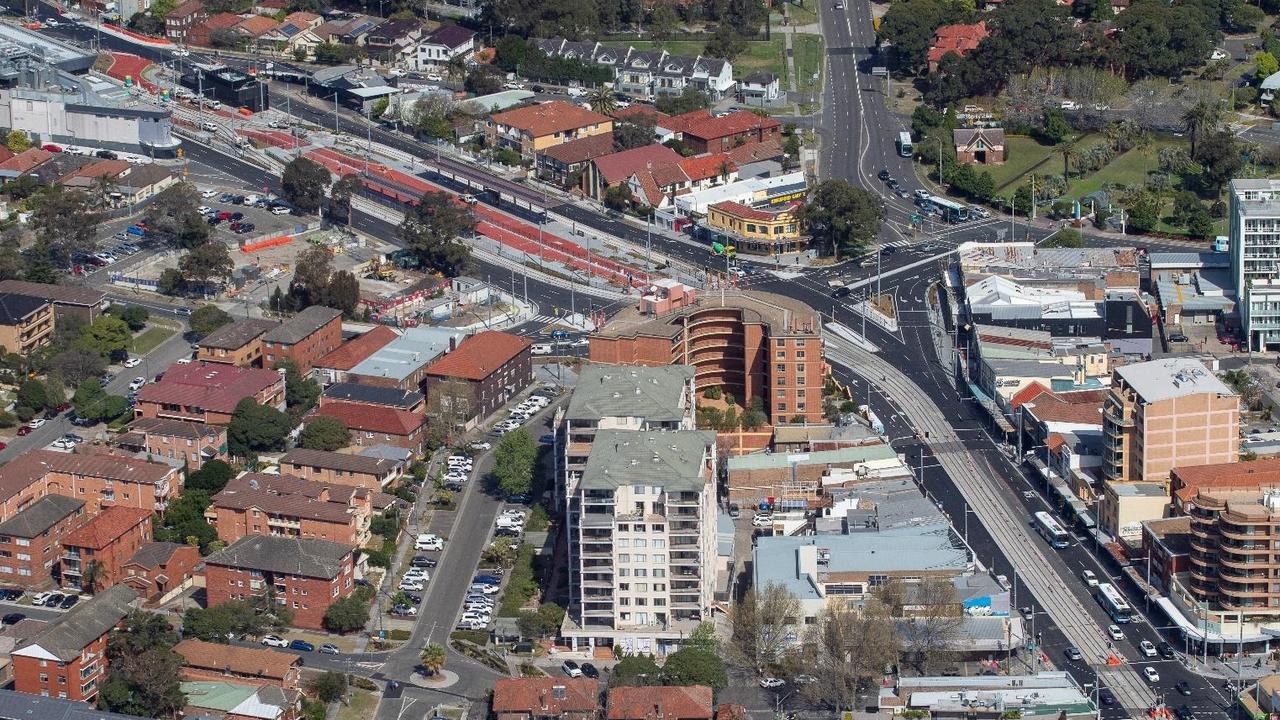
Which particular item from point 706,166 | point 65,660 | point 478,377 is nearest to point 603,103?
point 706,166

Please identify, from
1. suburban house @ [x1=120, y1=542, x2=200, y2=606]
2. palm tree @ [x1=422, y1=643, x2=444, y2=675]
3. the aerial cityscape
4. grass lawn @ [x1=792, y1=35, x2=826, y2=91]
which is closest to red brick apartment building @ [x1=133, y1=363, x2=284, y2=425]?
the aerial cityscape

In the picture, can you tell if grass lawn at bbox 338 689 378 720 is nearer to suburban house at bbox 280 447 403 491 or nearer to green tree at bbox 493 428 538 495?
suburban house at bbox 280 447 403 491

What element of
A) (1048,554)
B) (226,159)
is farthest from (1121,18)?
(1048,554)

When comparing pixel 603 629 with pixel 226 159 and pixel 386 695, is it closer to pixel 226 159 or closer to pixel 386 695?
pixel 386 695

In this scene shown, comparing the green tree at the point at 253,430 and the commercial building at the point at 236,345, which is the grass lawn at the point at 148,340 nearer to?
the commercial building at the point at 236,345

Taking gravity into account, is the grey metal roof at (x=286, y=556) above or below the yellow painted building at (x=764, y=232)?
below

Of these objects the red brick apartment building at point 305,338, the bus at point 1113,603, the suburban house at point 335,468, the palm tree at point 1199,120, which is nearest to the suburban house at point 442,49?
the palm tree at point 1199,120
